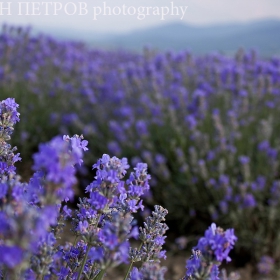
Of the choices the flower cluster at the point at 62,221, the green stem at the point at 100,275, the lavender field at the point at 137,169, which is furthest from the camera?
the green stem at the point at 100,275

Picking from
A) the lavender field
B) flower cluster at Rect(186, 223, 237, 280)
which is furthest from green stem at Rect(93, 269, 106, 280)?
flower cluster at Rect(186, 223, 237, 280)

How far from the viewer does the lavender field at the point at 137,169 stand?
0.82 metres

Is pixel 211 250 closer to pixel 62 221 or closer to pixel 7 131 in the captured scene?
pixel 62 221

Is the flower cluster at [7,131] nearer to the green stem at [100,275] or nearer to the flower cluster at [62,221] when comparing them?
the flower cluster at [62,221]

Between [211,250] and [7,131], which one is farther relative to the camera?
[7,131]

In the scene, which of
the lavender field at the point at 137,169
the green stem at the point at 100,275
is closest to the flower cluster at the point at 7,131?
the lavender field at the point at 137,169

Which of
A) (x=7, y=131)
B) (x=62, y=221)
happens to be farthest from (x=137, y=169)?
(x=7, y=131)

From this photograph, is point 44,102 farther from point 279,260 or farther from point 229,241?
point 229,241

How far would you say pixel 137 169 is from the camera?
42.3 inches

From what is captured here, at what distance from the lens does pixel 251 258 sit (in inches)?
129

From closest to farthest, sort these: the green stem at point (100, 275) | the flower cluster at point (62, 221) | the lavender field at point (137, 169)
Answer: the flower cluster at point (62, 221)
the lavender field at point (137, 169)
the green stem at point (100, 275)

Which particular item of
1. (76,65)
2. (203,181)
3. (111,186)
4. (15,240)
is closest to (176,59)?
(76,65)

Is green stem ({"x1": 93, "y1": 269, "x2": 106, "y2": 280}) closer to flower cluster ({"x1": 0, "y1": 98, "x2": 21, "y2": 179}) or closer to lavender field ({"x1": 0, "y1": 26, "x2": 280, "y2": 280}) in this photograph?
lavender field ({"x1": 0, "y1": 26, "x2": 280, "y2": 280})

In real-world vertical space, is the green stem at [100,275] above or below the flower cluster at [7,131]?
below
